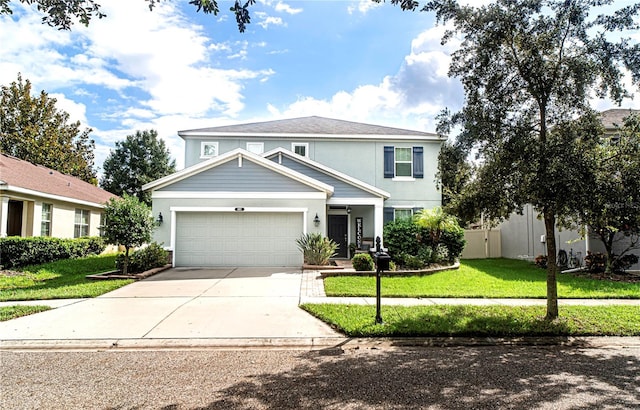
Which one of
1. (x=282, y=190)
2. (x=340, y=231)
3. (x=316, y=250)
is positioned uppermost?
(x=282, y=190)

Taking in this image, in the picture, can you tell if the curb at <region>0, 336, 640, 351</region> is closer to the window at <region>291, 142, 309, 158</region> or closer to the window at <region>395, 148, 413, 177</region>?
the window at <region>395, 148, 413, 177</region>

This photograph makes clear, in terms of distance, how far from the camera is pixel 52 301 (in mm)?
8641

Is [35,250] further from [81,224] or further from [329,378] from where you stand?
[329,378]

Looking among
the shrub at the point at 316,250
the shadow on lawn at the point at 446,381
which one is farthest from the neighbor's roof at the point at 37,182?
the shadow on lawn at the point at 446,381

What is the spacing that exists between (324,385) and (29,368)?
3.76m

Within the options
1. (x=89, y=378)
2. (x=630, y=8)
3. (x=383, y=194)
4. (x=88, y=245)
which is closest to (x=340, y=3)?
(x=630, y=8)

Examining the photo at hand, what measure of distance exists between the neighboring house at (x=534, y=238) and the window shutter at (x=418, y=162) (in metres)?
4.90

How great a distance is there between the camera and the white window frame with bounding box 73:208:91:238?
1889cm

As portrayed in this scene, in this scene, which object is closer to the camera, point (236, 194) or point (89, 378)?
point (89, 378)

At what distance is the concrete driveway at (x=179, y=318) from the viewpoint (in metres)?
6.09

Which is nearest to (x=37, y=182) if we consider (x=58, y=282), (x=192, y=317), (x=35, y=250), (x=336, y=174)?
(x=35, y=250)

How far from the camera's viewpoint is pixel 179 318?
23.4ft

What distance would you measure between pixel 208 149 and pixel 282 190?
635cm

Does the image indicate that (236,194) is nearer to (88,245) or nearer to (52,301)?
(52,301)
